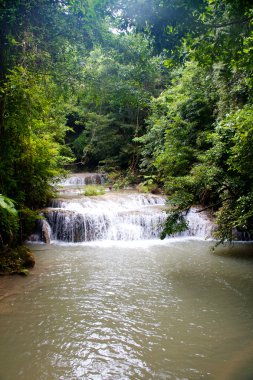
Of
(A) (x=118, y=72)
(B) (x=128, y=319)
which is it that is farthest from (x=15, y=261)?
(A) (x=118, y=72)

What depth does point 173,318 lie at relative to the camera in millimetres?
Answer: 4785

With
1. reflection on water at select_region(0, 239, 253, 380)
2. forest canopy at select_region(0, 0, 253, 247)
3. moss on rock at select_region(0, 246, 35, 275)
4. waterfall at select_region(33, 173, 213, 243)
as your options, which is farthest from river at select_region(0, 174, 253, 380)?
waterfall at select_region(33, 173, 213, 243)

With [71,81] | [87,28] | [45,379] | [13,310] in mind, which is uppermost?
[87,28]

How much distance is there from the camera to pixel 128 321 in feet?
15.2

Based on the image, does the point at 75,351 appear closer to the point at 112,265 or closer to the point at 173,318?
the point at 173,318

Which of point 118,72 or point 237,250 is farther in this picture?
point 237,250

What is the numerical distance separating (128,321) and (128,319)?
66 mm

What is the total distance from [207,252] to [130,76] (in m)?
5.70

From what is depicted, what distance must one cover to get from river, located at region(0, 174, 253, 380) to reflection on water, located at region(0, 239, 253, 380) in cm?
1

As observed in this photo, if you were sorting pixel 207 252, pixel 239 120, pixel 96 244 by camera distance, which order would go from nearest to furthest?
pixel 239 120 < pixel 207 252 < pixel 96 244

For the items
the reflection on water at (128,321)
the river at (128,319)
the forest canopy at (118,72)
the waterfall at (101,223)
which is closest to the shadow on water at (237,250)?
the river at (128,319)

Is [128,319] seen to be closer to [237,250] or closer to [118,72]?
[237,250]

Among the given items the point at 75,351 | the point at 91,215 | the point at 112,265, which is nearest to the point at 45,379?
the point at 75,351

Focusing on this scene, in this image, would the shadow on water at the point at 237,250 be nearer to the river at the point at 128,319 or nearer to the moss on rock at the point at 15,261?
the river at the point at 128,319
